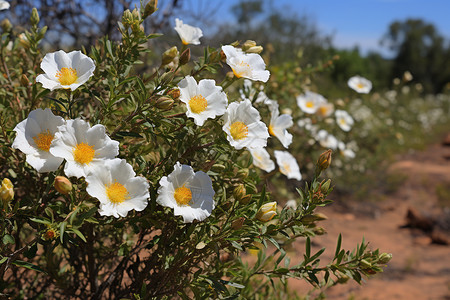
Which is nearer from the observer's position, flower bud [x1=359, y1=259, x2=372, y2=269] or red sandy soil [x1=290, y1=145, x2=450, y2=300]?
flower bud [x1=359, y1=259, x2=372, y2=269]

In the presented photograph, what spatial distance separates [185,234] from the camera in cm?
127

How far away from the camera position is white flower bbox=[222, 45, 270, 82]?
49.8 inches

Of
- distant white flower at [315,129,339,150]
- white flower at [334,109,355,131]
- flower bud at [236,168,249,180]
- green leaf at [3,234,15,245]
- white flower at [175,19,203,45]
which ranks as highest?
white flower at [334,109,355,131]

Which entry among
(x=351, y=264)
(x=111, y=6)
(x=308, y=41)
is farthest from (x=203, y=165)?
(x=308, y=41)

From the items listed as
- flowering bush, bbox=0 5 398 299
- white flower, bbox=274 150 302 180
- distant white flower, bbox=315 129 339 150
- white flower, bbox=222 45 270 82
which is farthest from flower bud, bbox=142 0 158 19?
distant white flower, bbox=315 129 339 150

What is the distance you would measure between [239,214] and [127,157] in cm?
40

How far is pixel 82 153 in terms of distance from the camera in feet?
3.51

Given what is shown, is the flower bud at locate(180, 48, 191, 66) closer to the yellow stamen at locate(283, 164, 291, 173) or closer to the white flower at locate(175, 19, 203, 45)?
the white flower at locate(175, 19, 203, 45)

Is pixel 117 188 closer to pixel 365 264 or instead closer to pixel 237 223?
pixel 237 223

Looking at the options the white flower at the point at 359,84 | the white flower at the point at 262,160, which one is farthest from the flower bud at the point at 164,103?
the white flower at the point at 359,84

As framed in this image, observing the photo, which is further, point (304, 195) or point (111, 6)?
point (111, 6)

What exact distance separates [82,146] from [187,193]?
292mm

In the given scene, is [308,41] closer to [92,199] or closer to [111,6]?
[111,6]

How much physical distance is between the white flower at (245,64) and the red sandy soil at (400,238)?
2.08 metres
